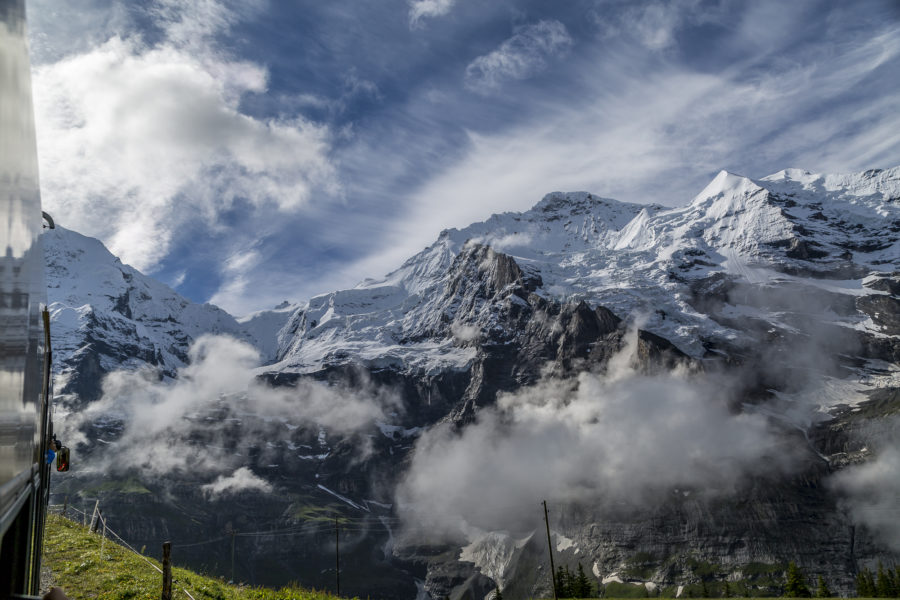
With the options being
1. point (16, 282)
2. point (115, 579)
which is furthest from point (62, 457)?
point (16, 282)

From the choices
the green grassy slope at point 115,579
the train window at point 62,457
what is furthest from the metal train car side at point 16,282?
the green grassy slope at point 115,579

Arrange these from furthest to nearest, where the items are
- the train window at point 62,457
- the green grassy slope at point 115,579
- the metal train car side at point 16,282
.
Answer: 1. the green grassy slope at point 115,579
2. the train window at point 62,457
3. the metal train car side at point 16,282

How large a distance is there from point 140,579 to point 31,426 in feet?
79.1

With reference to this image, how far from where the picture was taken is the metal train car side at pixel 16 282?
17.2 ft

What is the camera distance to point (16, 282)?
6020 mm

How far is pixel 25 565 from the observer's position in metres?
8.19

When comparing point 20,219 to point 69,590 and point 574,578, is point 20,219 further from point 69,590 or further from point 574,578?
point 574,578

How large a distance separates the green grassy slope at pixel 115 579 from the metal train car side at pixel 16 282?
20653mm

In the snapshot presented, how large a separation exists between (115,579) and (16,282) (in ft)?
86.9

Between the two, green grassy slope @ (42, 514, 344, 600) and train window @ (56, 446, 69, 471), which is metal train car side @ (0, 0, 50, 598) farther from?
green grassy slope @ (42, 514, 344, 600)

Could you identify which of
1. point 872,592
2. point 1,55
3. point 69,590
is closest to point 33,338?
point 1,55

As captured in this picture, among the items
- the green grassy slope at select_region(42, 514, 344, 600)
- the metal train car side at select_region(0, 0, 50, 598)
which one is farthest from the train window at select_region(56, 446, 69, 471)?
the metal train car side at select_region(0, 0, 50, 598)

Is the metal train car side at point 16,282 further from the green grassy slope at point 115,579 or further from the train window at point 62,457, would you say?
the green grassy slope at point 115,579

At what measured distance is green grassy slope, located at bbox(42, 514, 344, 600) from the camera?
2531 cm
